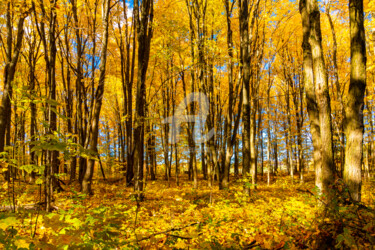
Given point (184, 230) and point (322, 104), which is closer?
point (184, 230)

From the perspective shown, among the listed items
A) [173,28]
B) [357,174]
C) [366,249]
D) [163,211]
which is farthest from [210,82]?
[366,249]

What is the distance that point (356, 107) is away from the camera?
405 cm

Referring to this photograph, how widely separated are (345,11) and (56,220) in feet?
45.4

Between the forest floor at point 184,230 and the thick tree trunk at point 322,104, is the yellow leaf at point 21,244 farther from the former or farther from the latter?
the thick tree trunk at point 322,104

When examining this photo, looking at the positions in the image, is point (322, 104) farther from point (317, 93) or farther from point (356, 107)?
point (356, 107)

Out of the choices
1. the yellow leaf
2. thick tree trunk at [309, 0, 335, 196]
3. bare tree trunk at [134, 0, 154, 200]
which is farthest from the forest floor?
bare tree trunk at [134, 0, 154, 200]

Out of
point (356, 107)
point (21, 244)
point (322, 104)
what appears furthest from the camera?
point (322, 104)

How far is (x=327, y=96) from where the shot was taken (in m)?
4.53

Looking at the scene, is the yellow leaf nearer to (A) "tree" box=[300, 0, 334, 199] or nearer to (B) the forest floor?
(B) the forest floor

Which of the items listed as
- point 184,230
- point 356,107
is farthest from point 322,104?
point 184,230

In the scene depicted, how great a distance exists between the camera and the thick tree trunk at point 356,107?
3.97 meters

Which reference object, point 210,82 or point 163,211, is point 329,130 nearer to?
point 163,211

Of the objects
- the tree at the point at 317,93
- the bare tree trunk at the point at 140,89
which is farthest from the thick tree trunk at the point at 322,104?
the bare tree trunk at the point at 140,89

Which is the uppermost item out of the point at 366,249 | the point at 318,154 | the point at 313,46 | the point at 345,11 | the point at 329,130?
the point at 345,11
